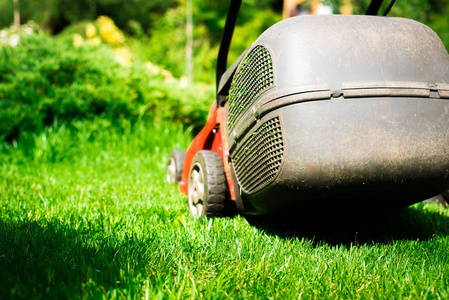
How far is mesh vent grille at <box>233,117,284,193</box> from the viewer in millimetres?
1568

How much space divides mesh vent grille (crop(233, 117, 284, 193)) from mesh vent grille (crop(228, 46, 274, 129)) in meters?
0.17

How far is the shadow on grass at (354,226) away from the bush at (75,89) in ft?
8.85

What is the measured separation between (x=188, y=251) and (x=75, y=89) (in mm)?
3096

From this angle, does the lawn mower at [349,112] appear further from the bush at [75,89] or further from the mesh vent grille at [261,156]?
the bush at [75,89]

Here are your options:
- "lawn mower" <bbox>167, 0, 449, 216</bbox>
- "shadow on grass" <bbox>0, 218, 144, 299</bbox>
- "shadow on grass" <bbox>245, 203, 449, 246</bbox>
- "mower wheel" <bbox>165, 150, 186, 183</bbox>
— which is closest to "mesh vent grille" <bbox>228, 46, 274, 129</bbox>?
"lawn mower" <bbox>167, 0, 449, 216</bbox>

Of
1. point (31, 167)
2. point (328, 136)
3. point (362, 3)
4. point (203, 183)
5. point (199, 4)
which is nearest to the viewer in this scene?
point (328, 136)

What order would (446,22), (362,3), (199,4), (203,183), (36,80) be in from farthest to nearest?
1. (199,4)
2. (362,3)
3. (446,22)
4. (36,80)
5. (203,183)

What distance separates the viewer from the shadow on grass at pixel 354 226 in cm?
198

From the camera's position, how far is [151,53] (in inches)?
363

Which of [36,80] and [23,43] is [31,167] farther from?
[23,43]

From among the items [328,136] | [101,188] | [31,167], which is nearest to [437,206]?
[328,136]

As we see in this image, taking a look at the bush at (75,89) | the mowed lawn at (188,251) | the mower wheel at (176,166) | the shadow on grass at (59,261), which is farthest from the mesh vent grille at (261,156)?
the bush at (75,89)

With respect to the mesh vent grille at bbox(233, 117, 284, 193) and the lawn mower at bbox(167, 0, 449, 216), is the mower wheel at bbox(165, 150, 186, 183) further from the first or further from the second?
the lawn mower at bbox(167, 0, 449, 216)

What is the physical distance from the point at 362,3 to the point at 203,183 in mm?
5259
